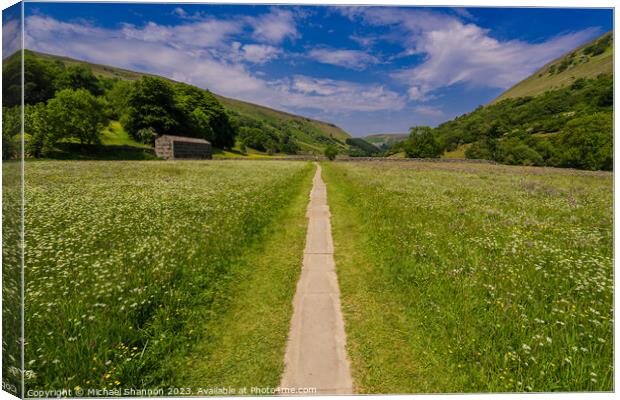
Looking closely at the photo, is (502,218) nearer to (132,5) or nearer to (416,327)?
(416,327)

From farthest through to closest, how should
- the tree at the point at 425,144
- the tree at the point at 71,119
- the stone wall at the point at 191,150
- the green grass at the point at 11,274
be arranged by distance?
the tree at the point at 425,144 → the stone wall at the point at 191,150 → the tree at the point at 71,119 → the green grass at the point at 11,274

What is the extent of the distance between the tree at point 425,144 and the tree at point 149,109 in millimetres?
77586

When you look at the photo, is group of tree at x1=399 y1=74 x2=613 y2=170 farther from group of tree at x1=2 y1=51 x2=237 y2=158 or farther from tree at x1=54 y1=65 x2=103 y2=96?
tree at x1=54 y1=65 x2=103 y2=96

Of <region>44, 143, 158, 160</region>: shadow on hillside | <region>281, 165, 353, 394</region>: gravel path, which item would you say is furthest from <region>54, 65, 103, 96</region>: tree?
<region>281, 165, 353, 394</region>: gravel path

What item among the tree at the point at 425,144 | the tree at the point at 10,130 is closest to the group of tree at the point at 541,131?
the tree at the point at 425,144

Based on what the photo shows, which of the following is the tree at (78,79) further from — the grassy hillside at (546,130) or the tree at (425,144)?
the tree at (425,144)

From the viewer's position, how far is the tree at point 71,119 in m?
31.6

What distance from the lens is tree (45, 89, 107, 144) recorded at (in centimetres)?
3160

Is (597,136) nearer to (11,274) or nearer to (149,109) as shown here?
(11,274)

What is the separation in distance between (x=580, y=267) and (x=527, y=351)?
401 centimetres

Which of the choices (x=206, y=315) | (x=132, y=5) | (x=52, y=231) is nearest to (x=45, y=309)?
(x=206, y=315)

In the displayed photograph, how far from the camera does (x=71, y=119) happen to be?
3681 centimetres

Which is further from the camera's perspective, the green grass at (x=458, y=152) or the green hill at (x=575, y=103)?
the green grass at (x=458, y=152)

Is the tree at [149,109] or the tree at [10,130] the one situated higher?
the tree at [149,109]
